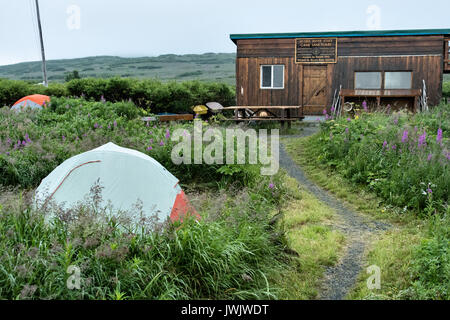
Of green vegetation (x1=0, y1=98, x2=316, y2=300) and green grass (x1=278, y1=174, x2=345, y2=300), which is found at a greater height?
green vegetation (x1=0, y1=98, x2=316, y2=300)

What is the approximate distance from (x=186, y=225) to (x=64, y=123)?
29.0 feet

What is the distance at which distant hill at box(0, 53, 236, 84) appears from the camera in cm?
8562

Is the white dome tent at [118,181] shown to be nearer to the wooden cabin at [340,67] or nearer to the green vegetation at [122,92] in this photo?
the green vegetation at [122,92]

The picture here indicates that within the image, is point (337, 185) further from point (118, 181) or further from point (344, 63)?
point (344, 63)

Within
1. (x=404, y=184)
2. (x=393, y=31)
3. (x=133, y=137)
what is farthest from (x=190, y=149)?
(x=393, y=31)

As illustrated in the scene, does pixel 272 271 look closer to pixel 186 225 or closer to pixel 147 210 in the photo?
pixel 186 225

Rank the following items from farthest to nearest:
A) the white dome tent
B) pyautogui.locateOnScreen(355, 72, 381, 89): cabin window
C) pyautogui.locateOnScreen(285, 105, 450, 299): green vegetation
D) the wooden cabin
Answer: pyautogui.locateOnScreen(355, 72, 381, 89): cabin window < the wooden cabin < the white dome tent < pyautogui.locateOnScreen(285, 105, 450, 299): green vegetation

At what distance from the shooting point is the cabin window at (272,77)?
19.4 metres

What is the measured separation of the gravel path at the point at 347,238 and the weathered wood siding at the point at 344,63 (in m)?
9.64

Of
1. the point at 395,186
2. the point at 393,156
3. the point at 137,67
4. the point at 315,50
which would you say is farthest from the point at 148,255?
the point at 137,67

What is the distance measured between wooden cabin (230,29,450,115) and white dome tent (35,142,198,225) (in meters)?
13.8

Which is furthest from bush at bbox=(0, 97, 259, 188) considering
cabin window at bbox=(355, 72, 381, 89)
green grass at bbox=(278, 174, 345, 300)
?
cabin window at bbox=(355, 72, 381, 89)

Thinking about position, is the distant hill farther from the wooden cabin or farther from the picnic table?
the picnic table

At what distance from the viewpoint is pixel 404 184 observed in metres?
7.46
